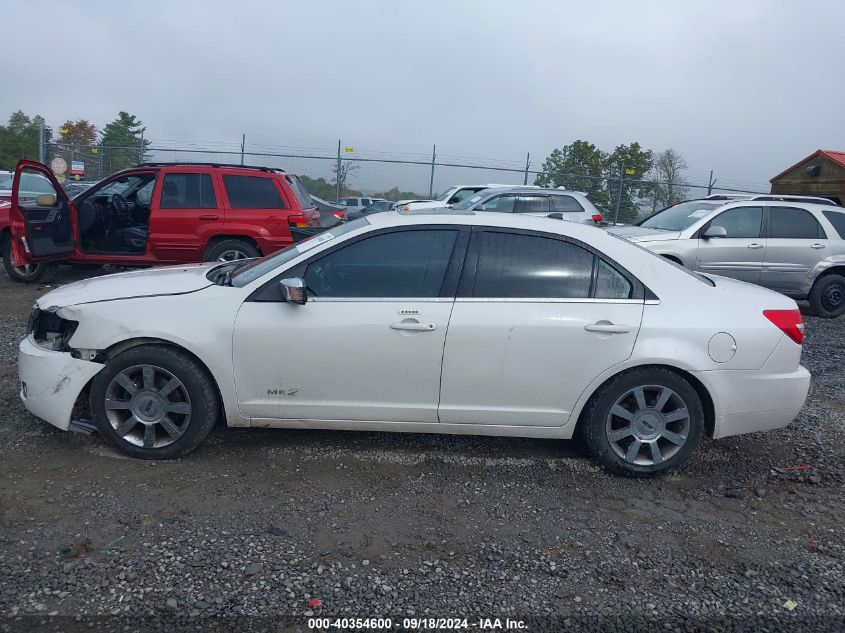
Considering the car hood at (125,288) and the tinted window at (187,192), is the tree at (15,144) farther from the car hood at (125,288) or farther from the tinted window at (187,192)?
the car hood at (125,288)

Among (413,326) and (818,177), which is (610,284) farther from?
(818,177)

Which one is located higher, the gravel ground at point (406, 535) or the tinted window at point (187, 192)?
the tinted window at point (187, 192)

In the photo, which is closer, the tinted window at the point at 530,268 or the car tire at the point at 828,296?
the tinted window at the point at 530,268

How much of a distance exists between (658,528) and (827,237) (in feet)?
26.8

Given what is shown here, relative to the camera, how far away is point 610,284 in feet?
13.7

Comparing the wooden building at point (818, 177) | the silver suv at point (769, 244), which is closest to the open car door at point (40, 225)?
the silver suv at point (769, 244)

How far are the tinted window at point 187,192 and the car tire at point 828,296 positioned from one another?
8.66 metres

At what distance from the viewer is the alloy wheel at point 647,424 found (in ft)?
13.5

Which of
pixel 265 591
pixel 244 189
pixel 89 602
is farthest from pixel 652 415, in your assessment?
pixel 244 189

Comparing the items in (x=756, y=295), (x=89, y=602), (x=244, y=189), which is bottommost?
(x=89, y=602)

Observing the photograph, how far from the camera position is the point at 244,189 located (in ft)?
30.7

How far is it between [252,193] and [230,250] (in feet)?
2.74

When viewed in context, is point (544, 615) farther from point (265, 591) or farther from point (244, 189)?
point (244, 189)

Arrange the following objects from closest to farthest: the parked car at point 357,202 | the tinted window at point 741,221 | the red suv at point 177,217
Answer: the red suv at point 177,217 → the tinted window at point 741,221 → the parked car at point 357,202
